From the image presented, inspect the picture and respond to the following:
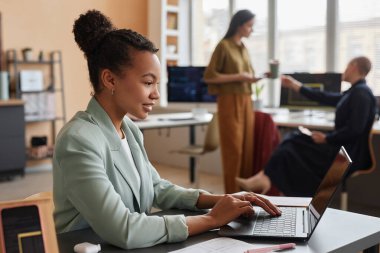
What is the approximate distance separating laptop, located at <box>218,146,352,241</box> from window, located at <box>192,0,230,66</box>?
479cm

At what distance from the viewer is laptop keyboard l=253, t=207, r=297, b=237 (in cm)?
128

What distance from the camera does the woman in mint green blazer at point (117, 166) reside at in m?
1.22

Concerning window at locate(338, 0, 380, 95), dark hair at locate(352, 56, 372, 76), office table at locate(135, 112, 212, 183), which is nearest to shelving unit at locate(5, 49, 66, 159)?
office table at locate(135, 112, 212, 183)

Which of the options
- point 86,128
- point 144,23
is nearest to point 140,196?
point 86,128

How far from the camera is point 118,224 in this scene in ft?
3.92

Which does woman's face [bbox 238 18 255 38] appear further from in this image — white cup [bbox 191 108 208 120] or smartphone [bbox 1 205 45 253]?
smartphone [bbox 1 205 45 253]

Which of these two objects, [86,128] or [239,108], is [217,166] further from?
Result: [86,128]

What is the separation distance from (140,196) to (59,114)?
4944 mm

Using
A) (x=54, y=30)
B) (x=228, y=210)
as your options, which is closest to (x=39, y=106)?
(x=54, y=30)

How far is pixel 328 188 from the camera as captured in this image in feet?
4.34

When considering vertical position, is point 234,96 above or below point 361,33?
below

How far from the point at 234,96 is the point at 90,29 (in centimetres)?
265

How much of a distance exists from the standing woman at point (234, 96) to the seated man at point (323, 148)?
219 millimetres

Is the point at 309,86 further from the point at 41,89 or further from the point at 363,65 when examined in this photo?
the point at 41,89
